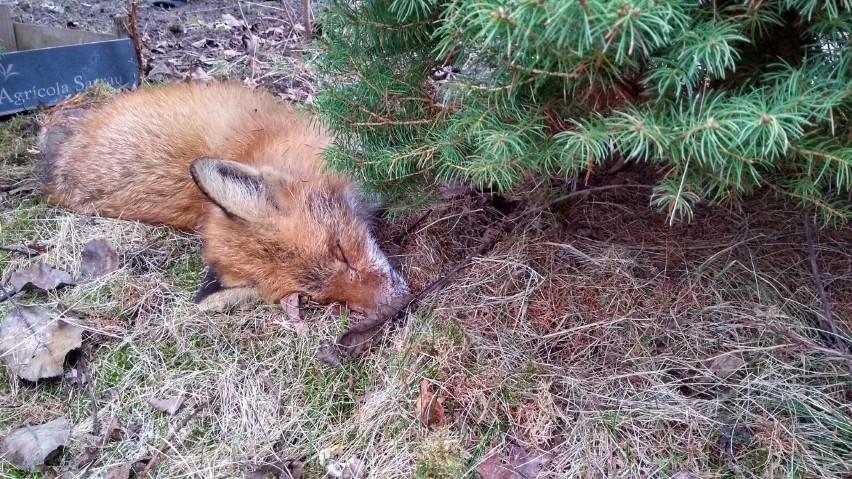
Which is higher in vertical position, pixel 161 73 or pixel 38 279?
pixel 161 73

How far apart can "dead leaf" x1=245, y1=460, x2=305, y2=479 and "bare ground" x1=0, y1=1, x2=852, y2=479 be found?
4 cm

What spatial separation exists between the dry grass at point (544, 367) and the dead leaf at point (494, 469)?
42 mm

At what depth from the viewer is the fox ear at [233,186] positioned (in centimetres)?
304

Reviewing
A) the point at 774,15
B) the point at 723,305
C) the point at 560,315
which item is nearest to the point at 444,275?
the point at 560,315

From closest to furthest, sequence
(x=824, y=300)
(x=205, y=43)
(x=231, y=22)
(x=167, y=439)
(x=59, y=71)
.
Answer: (x=824, y=300) < (x=167, y=439) < (x=59, y=71) < (x=205, y=43) < (x=231, y=22)

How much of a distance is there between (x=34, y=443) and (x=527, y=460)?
2.23 meters

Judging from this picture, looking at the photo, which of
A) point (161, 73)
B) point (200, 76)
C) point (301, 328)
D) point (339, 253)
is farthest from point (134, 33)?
point (301, 328)

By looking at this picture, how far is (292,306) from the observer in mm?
3250

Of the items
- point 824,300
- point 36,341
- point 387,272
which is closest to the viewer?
point 824,300

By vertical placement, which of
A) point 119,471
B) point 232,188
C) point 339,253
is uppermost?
point 232,188

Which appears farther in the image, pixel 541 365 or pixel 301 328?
pixel 301 328

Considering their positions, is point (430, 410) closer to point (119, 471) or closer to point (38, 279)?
point (119, 471)

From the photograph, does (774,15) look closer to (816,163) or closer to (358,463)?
(816,163)

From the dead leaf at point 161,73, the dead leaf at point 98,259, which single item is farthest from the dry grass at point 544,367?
the dead leaf at point 161,73
